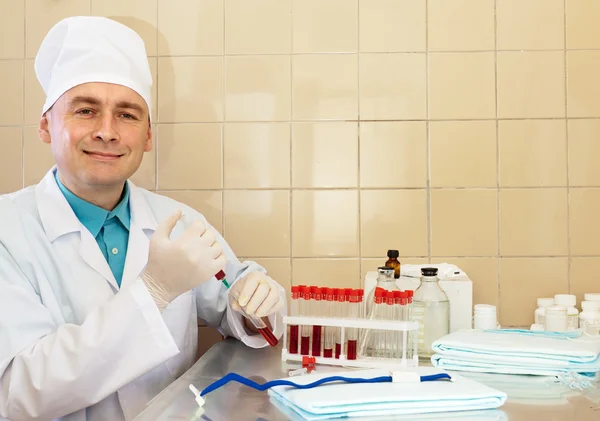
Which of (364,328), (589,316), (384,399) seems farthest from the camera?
(589,316)

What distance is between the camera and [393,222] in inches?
71.0

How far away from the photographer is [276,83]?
71.6 inches

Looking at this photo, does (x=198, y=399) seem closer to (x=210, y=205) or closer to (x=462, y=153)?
(x=210, y=205)

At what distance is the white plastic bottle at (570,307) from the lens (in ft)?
5.06

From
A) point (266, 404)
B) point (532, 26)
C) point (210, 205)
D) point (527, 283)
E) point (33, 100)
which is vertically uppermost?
point (532, 26)

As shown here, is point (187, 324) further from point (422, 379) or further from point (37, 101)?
point (37, 101)

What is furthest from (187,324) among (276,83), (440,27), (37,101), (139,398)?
(440,27)

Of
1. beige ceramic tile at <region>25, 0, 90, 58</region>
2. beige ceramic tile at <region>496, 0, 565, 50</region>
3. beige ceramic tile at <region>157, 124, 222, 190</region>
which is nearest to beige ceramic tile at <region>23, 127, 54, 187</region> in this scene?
beige ceramic tile at <region>25, 0, 90, 58</region>

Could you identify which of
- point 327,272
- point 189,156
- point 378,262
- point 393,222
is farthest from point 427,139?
point 189,156

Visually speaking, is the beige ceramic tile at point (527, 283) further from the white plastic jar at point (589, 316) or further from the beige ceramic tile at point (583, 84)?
the beige ceramic tile at point (583, 84)

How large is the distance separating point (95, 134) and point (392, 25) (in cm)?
96

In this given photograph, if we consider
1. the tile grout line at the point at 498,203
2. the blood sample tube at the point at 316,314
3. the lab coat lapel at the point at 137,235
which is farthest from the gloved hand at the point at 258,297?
the tile grout line at the point at 498,203

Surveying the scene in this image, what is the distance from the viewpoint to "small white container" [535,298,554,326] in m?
1.65

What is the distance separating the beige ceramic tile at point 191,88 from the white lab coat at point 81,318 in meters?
0.32
